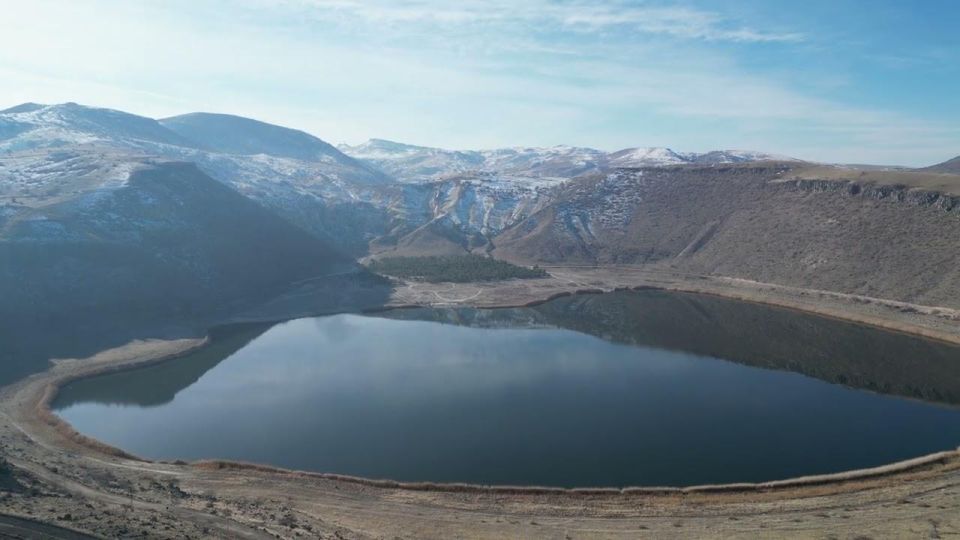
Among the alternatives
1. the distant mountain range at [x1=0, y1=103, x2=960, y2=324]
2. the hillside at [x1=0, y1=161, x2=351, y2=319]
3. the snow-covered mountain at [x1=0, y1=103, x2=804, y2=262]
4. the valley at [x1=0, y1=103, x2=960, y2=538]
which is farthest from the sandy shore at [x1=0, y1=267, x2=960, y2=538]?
the snow-covered mountain at [x1=0, y1=103, x2=804, y2=262]

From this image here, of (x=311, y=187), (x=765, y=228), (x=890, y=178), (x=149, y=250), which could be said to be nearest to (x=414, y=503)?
(x=149, y=250)

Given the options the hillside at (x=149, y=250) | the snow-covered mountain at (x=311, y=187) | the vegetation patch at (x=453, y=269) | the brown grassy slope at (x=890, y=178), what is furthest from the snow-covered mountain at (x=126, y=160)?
the brown grassy slope at (x=890, y=178)

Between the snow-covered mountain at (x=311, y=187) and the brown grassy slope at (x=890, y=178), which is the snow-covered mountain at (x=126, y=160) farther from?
the brown grassy slope at (x=890, y=178)

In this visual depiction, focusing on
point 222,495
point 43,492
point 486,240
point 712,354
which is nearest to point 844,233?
point 712,354

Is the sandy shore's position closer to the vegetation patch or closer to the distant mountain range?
the distant mountain range

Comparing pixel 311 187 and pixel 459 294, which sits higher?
pixel 311 187

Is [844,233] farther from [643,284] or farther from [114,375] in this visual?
[114,375]

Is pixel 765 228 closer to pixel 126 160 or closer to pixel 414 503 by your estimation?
pixel 414 503
